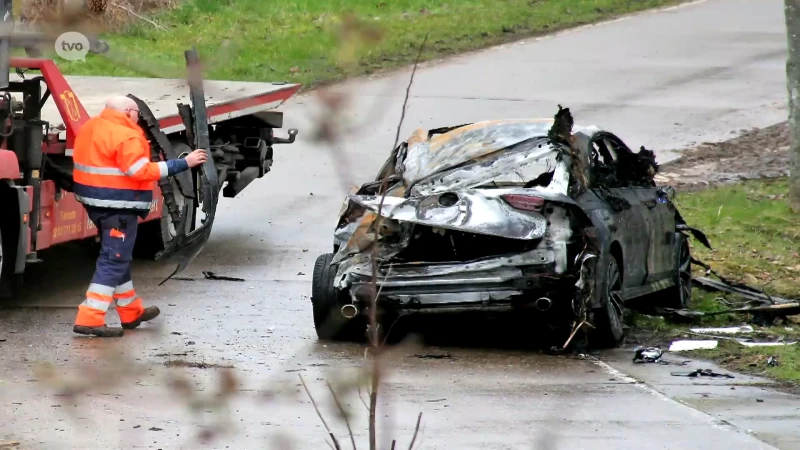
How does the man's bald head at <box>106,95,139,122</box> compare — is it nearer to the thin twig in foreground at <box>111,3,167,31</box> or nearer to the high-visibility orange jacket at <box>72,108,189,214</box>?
the high-visibility orange jacket at <box>72,108,189,214</box>

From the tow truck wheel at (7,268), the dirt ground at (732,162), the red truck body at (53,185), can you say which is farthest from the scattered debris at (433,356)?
the dirt ground at (732,162)

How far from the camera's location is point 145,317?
399 inches

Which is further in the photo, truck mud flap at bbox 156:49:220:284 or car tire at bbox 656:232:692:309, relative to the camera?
car tire at bbox 656:232:692:309

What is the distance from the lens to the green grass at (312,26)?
2148cm

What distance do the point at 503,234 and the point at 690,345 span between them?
1755 mm

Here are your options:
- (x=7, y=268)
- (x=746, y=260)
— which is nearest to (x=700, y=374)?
(x=746, y=260)

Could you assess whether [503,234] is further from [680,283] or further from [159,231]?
[159,231]

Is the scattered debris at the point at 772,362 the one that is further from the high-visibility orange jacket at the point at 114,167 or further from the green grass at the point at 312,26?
the green grass at the point at 312,26

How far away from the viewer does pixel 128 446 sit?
6.72 metres

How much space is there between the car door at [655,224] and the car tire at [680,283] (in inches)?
5.1

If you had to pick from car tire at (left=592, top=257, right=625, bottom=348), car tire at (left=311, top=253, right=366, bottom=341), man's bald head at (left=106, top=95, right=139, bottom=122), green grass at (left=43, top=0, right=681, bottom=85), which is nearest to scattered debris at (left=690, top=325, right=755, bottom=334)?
car tire at (left=592, top=257, right=625, bottom=348)

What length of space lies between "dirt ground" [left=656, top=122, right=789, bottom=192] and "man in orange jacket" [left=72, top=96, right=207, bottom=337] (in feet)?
27.3

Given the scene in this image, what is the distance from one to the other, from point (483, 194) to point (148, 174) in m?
2.19

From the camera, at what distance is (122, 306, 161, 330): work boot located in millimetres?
10078
